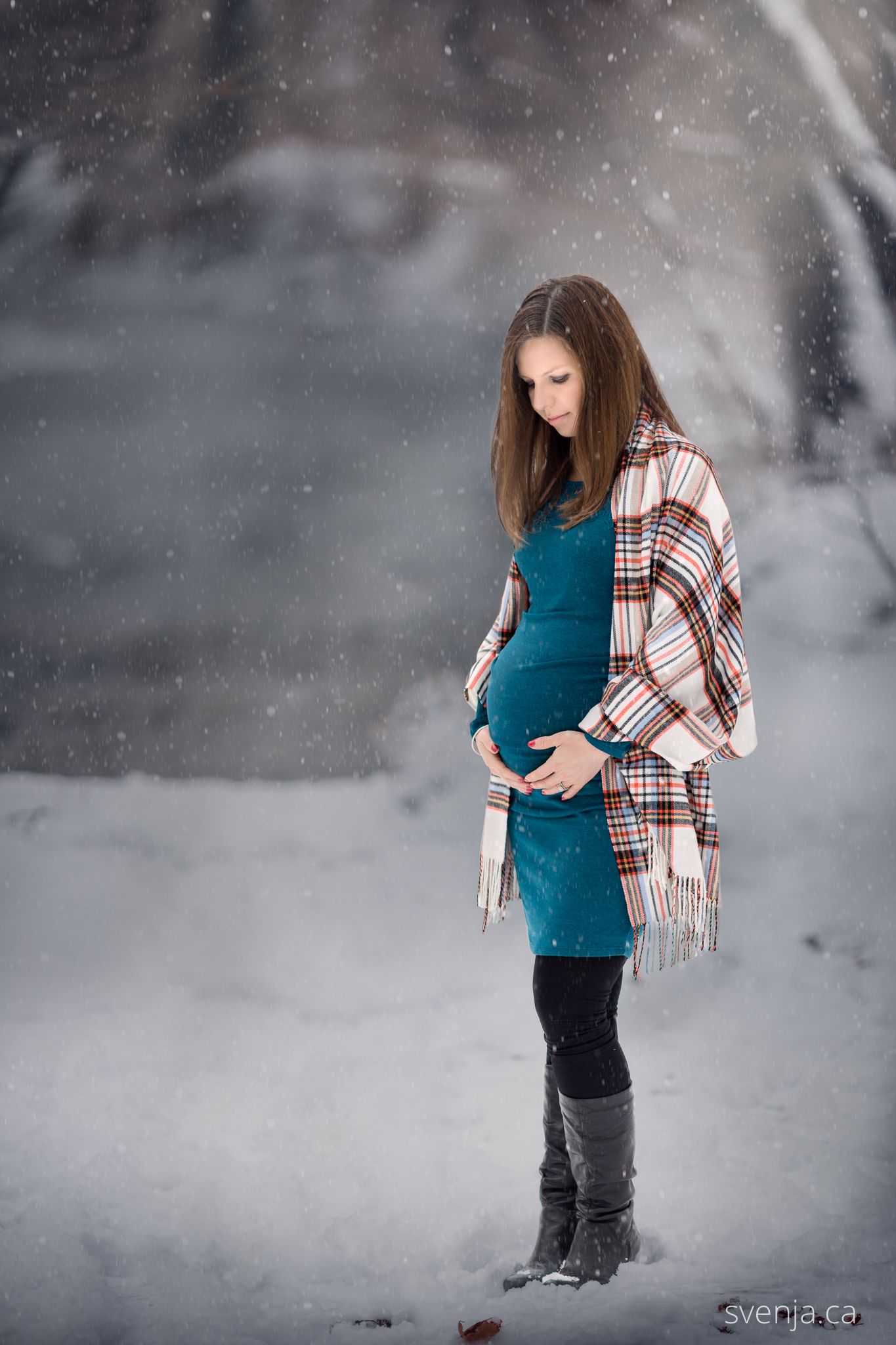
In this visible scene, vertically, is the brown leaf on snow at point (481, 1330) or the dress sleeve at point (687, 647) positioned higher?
the dress sleeve at point (687, 647)

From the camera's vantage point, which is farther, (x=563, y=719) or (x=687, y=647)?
(x=563, y=719)

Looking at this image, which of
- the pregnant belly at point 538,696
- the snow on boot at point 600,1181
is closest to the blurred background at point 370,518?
the snow on boot at point 600,1181

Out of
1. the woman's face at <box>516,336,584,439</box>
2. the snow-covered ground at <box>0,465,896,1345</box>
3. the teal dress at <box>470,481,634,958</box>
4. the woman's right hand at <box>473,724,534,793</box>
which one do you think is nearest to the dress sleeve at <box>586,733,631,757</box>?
the teal dress at <box>470,481,634,958</box>

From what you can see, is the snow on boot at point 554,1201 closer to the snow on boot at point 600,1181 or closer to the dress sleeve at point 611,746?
the snow on boot at point 600,1181

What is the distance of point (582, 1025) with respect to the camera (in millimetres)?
1316

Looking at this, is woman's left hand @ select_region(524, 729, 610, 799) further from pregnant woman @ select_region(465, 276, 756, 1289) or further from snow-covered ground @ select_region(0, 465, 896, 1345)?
snow-covered ground @ select_region(0, 465, 896, 1345)

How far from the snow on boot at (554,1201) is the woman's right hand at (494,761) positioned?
0.40 meters

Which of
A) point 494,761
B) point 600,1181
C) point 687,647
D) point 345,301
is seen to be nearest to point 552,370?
point 687,647

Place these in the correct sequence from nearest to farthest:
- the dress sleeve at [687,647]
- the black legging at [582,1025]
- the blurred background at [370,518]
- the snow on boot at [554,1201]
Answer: the dress sleeve at [687,647], the black legging at [582,1025], the snow on boot at [554,1201], the blurred background at [370,518]

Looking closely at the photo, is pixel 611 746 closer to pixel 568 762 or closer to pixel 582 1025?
pixel 568 762

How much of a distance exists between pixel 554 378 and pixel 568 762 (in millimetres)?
475

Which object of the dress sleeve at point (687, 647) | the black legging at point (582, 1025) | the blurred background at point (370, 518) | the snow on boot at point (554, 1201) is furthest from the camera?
the blurred background at point (370, 518)

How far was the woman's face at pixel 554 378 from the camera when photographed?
1315 mm

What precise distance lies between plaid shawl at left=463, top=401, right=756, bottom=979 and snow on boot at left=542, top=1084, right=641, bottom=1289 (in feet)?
0.63
